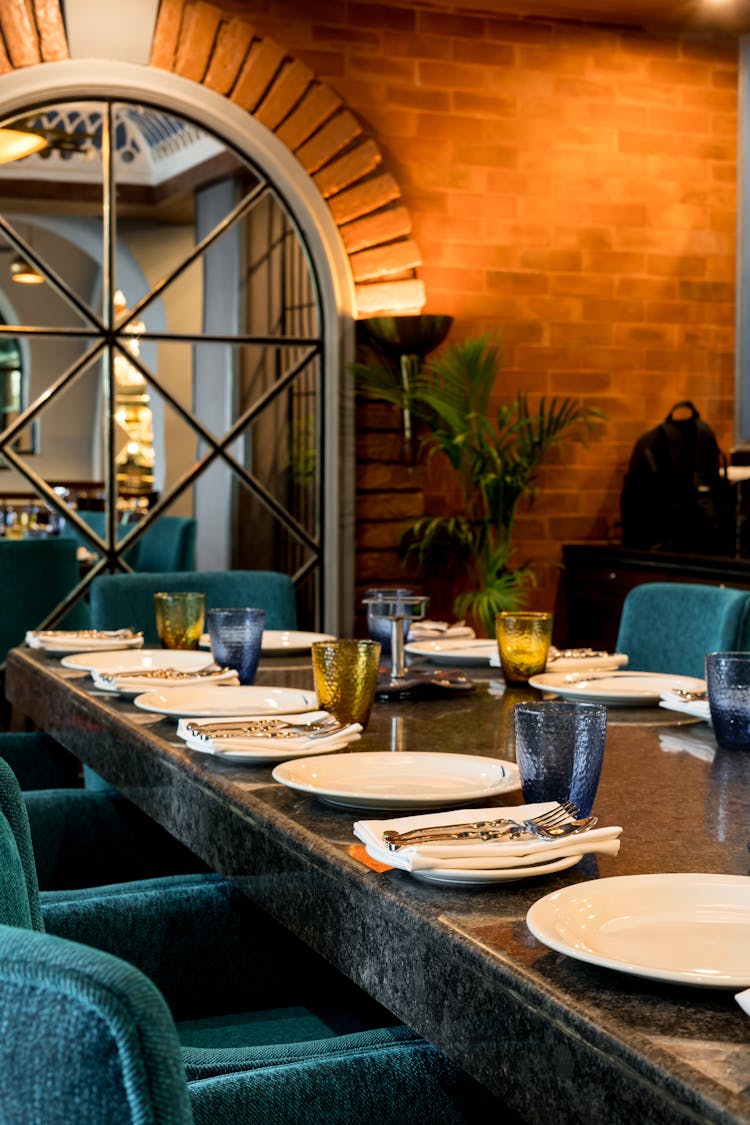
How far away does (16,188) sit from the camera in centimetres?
441

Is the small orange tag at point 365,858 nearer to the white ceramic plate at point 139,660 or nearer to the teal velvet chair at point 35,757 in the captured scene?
the white ceramic plate at point 139,660

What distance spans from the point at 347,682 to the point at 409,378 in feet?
10.5

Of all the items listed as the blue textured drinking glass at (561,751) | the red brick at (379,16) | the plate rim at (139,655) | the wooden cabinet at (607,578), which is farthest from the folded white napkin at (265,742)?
the red brick at (379,16)

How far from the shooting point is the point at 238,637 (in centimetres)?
204

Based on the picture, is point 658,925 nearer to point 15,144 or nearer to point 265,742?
point 265,742

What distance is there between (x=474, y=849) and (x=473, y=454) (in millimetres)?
3768

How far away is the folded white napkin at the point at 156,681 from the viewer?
6.26 feet

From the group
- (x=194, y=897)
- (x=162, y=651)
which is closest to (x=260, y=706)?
(x=194, y=897)

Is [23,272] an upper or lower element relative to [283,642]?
upper

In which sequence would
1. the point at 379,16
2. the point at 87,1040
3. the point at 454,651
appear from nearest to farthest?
1. the point at 87,1040
2. the point at 454,651
3. the point at 379,16

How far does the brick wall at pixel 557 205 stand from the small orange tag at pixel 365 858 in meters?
3.78

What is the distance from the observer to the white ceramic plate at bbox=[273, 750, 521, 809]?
1.20m

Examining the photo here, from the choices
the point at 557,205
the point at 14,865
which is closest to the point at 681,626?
the point at 14,865

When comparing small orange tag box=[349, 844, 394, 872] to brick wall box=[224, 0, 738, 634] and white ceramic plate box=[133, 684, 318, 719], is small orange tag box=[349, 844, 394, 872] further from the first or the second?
brick wall box=[224, 0, 738, 634]
